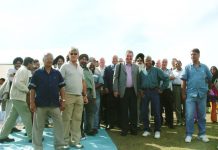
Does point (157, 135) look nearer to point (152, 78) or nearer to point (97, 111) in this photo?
point (152, 78)

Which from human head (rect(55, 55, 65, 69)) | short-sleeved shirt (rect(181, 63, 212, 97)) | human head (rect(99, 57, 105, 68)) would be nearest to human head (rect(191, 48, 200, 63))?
short-sleeved shirt (rect(181, 63, 212, 97))

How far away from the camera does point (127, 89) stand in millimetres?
8617

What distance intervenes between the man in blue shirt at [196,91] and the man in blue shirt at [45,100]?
10.3ft

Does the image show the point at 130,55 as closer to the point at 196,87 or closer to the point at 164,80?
the point at 164,80

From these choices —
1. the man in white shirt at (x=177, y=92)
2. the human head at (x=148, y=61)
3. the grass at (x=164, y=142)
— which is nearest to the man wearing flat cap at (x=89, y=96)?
the grass at (x=164, y=142)

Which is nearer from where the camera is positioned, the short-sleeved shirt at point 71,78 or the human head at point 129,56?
→ the short-sleeved shirt at point 71,78

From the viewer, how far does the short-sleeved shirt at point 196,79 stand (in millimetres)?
7797

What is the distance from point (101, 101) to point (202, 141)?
3.32 m

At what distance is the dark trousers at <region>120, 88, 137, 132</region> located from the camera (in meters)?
8.59

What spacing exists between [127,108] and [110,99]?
104 cm

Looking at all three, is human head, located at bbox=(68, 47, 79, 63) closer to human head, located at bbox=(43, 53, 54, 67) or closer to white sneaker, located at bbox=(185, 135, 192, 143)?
human head, located at bbox=(43, 53, 54, 67)

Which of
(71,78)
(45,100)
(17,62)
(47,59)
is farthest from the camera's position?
(17,62)

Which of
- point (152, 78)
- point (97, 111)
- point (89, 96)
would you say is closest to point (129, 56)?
point (152, 78)

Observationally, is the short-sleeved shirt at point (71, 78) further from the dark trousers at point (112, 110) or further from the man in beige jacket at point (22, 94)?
the dark trousers at point (112, 110)
